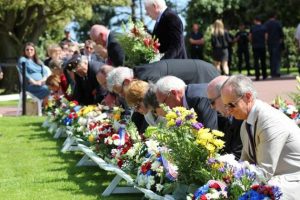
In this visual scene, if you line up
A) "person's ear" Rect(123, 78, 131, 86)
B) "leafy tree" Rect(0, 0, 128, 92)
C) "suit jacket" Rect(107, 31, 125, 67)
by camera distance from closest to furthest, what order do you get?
1. "person's ear" Rect(123, 78, 131, 86)
2. "suit jacket" Rect(107, 31, 125, 67)
3. "leafy tree" Rect(0, 0, 128, 92)

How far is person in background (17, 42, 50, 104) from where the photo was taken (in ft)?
53.0

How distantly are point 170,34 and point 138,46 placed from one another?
41 cm

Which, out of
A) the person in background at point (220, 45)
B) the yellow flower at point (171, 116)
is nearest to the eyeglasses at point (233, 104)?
the yellow flower at point (171, 116)

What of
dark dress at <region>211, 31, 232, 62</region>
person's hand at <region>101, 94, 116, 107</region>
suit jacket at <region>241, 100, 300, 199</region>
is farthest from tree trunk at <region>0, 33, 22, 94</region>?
suit jacket at <region>241, 100, 300, 199</region>

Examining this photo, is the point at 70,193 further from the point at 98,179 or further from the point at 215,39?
the point at 215,39

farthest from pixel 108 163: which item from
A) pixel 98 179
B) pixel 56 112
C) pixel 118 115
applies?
pixel 56 112

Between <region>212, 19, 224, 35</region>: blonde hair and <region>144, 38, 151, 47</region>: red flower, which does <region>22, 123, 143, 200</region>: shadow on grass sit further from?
<region>212, 19, 224, 35</region>: blonde hair

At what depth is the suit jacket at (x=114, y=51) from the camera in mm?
9297

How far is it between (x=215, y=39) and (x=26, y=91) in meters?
6.62

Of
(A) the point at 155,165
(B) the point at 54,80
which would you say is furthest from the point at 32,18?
(A) the point at 155,165

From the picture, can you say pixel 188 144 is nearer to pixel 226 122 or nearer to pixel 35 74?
pixel 226 122

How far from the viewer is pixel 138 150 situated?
266 inches

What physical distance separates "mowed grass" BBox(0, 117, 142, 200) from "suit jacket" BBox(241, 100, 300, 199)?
232 centimetres

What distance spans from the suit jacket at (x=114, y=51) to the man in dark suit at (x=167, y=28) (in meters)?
1.00
